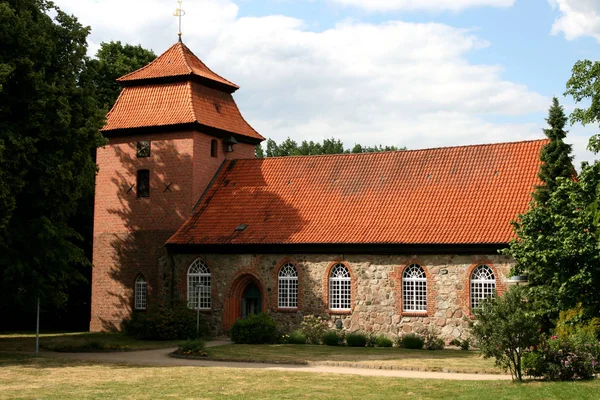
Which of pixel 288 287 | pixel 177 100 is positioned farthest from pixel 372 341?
pixel 177 100

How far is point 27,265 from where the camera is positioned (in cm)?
2466

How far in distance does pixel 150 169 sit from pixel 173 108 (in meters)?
2.93

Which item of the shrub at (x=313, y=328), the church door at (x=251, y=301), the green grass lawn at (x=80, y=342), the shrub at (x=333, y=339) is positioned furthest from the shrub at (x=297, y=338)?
the green grass lawn at (x=80, y=342)

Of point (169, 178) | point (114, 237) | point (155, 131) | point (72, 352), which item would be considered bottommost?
point (72, 352)

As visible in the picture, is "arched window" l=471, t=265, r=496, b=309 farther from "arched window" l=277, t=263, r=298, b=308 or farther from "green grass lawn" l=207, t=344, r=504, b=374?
"arched window" l=277, t=263, r=298, b=308

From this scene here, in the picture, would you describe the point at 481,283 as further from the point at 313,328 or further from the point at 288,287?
the point at 288,287

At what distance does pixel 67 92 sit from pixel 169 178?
31.5ft

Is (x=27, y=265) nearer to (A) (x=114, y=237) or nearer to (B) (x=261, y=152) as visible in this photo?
(A) (x=114, y=237)

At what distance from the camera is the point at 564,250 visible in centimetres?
2042

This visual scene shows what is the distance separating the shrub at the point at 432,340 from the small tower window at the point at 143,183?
47.0 ft

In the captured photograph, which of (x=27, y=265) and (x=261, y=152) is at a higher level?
(x=261, y=152)

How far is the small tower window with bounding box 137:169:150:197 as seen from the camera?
35344mm

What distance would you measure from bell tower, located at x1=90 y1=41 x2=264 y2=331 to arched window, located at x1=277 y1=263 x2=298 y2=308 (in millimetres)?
5744

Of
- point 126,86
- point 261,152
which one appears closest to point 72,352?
point 126,86
